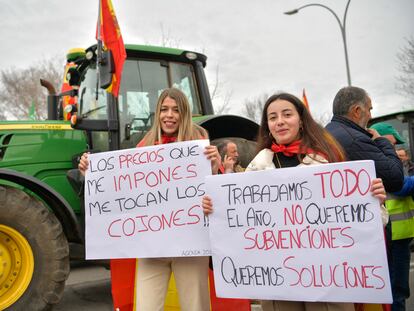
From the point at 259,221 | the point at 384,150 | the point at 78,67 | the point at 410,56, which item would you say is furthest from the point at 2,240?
the point at 410,56

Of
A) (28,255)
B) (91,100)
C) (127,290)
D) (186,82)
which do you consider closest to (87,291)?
(28,255)

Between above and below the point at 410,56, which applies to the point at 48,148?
below

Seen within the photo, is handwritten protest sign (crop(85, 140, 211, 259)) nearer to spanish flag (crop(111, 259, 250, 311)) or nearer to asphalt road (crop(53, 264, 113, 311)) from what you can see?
spanish flag (crop(111, 259, 250, 311))

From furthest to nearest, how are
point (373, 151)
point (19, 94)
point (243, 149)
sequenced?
1. point (19, 94)
2. point (243, 149)
3. point (373, 151)

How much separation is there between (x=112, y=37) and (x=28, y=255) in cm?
209

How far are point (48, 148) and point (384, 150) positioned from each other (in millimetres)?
3232

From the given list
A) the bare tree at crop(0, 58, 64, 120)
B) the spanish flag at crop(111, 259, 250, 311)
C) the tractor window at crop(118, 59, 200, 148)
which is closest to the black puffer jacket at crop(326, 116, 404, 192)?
the spanish flag at crop(111, 259, 250, 311)

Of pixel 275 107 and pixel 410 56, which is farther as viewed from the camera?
pixel 410 56

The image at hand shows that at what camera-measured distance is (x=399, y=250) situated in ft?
Result: 10.2

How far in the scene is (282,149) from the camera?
205 cm

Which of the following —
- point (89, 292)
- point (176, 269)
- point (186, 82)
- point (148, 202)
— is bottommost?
point (89, 292)

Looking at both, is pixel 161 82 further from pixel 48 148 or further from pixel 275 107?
pixel 275 107

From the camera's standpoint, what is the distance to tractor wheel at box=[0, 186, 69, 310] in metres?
3.36

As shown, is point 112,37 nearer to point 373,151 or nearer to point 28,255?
point 28,255
